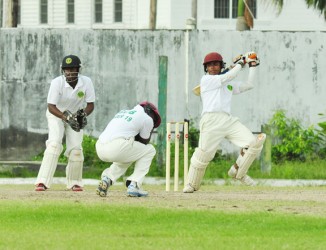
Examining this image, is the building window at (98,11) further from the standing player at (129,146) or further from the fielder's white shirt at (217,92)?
the standing player at (129,146)

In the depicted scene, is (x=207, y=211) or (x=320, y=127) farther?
(x=320, y=127)

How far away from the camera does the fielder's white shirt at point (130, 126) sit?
19.1m

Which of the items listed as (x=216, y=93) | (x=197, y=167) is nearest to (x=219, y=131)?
(x=216, y=93)

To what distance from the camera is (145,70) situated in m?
29.7

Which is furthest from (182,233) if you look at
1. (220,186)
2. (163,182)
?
(163,182)

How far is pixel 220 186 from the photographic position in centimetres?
2505

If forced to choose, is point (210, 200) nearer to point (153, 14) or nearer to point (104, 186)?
point (104, 186)

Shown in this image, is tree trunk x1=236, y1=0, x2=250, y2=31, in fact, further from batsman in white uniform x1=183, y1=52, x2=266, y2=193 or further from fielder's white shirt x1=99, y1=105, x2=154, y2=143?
fielder's white shirt x1=99, y1=105, x2=154, y2=143

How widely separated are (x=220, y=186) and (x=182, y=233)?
33.3ft

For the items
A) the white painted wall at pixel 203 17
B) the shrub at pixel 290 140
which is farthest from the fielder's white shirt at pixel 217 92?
the white painted wall at pixel 203 17

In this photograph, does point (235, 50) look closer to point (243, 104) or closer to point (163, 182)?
point (243, 104)

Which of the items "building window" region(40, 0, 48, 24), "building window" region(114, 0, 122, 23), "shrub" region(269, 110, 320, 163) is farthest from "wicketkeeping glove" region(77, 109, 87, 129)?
"building window" region(40, 0, 48, 24)

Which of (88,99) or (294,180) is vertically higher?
(88,99)

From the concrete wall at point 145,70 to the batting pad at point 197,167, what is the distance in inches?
330
